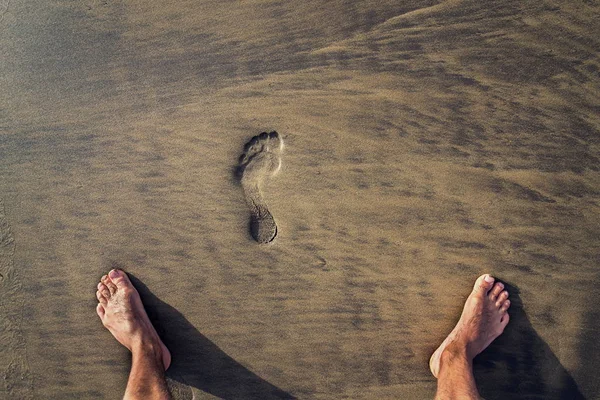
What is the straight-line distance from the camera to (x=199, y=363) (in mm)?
1942

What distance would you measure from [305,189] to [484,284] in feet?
2.93

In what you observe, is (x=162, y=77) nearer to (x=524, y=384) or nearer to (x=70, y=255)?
(x=70, y=255)

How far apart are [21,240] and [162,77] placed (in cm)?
100

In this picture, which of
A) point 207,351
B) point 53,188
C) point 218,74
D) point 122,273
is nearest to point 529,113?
point 218,74

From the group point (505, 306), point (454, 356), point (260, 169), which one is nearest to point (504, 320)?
point (505, 306)

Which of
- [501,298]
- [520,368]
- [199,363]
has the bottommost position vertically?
[520,368]

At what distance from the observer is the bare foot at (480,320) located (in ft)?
5.98

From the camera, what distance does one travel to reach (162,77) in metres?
1.86

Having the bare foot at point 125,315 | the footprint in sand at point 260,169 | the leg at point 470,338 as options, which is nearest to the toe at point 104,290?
the bare foot at point 125,315

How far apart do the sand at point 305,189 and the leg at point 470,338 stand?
0.06 metres

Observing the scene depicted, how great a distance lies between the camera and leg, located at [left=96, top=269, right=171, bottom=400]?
6.07 ft

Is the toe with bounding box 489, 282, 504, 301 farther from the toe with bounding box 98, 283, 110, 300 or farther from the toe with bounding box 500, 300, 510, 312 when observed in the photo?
the toe with bounding box 98, 283, 110, 300

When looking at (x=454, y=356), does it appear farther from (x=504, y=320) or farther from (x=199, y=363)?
(x=199, y=363)

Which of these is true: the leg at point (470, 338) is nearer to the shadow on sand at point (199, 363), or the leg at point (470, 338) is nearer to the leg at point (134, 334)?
the shadow on sand at point (199, 363)
